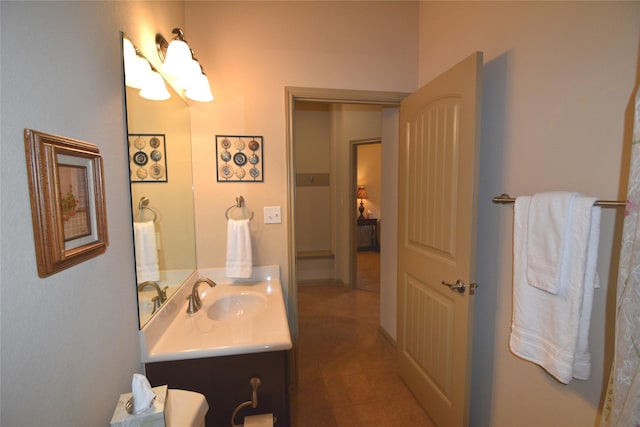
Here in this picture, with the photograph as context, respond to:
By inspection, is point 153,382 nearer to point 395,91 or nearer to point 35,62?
point 35,62

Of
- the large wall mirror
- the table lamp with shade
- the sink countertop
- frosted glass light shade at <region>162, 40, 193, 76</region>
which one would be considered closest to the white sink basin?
the sink countertop

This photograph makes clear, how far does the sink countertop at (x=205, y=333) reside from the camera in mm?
1049

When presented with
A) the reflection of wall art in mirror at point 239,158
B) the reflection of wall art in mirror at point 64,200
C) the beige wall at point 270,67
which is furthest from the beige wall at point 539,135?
the reflection of wall art in mirror at point 64,200

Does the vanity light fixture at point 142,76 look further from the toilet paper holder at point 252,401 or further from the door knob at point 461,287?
the door knob at point 461,287

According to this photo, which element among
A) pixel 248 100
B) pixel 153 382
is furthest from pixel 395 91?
pixel 153 382

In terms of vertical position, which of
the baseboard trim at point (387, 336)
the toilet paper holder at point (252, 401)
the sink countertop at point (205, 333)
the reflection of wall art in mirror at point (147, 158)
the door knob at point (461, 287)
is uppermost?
the reflection of wall art in mirror at point (147, 158)

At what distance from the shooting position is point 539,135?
112 centimetres

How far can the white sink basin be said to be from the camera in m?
1.53

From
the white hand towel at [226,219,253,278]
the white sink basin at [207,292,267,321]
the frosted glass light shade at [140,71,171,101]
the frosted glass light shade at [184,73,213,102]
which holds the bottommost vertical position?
the white sink basin at [207,292,267,321]

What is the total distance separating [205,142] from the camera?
1726mm

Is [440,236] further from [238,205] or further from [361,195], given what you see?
[361,195]

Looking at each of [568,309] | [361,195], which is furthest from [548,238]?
[361,195]

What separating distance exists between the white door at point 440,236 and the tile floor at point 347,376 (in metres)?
0.17

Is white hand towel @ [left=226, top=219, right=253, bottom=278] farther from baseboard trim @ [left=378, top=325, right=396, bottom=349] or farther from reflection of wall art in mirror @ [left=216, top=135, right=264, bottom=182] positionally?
baseboard trim @ [left=378, top=325, right=396, bottom=349]
